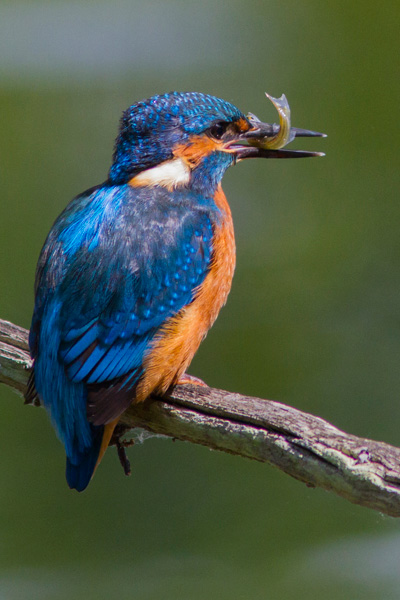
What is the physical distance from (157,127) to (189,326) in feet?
1.57

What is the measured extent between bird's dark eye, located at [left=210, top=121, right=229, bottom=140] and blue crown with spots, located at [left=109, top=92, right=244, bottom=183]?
0.03 m

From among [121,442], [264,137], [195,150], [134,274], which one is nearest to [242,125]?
[264,137]

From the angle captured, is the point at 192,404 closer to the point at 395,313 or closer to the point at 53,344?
the point at 53,344

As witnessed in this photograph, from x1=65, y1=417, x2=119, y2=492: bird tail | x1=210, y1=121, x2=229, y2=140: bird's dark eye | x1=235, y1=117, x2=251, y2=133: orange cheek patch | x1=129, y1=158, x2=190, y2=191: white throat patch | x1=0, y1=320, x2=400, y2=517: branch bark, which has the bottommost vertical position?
x1=65, y1=417, x2=119, y2=492: bird tail

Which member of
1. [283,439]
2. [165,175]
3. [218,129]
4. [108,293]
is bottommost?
[283,439]

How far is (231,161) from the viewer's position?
203 cm

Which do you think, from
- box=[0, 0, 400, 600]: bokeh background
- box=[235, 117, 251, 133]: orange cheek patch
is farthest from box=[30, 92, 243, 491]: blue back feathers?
box=[0, 0, 400, 600]: bokeh background

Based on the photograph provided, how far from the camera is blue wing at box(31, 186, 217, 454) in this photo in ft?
5.63

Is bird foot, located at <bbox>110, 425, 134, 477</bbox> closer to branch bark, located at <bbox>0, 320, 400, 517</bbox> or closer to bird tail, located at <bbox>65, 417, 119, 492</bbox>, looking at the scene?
branch bark, located at <bbox>0, 320, 400, 517</bbox>

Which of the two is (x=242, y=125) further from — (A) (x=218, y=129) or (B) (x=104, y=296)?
(B) (x=104, y=296)

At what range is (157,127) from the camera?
1902 millimetres

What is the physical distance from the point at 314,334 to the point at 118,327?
88.6 inches

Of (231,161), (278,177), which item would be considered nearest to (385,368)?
(278,177)

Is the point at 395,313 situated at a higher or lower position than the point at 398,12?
lower
